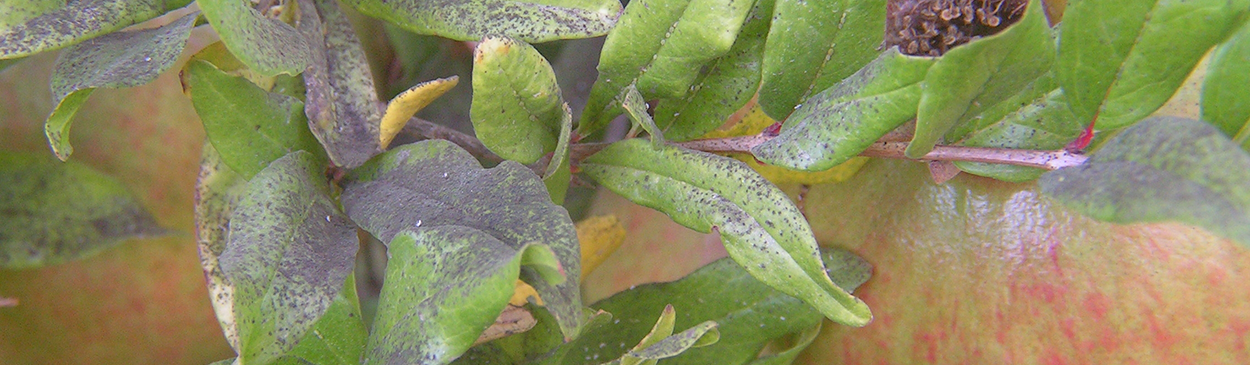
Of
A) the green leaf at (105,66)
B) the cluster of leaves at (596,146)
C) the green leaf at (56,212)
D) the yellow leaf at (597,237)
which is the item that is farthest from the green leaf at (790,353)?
the green leaf at (56,212)

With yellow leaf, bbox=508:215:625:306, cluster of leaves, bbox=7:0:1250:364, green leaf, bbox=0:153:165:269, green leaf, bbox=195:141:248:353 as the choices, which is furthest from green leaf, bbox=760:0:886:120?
green leaf, bbox=0:153:165:269

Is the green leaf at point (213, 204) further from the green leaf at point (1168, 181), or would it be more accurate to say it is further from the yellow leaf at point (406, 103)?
the green leaf at point (1168, 181)

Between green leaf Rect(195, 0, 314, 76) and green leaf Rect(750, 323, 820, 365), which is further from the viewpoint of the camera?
green leaf Rect(750, 323, 820, 365)

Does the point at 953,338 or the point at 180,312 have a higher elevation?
the point at 953,338

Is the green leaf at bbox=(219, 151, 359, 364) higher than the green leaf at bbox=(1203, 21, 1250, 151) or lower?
lower

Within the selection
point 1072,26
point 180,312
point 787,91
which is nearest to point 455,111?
point 180,312

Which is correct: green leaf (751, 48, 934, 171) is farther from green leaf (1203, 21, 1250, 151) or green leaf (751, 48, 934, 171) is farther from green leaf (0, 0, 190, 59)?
green leaf (0, 0, 190, 59)

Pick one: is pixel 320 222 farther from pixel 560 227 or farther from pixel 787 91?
pixel 787 91
